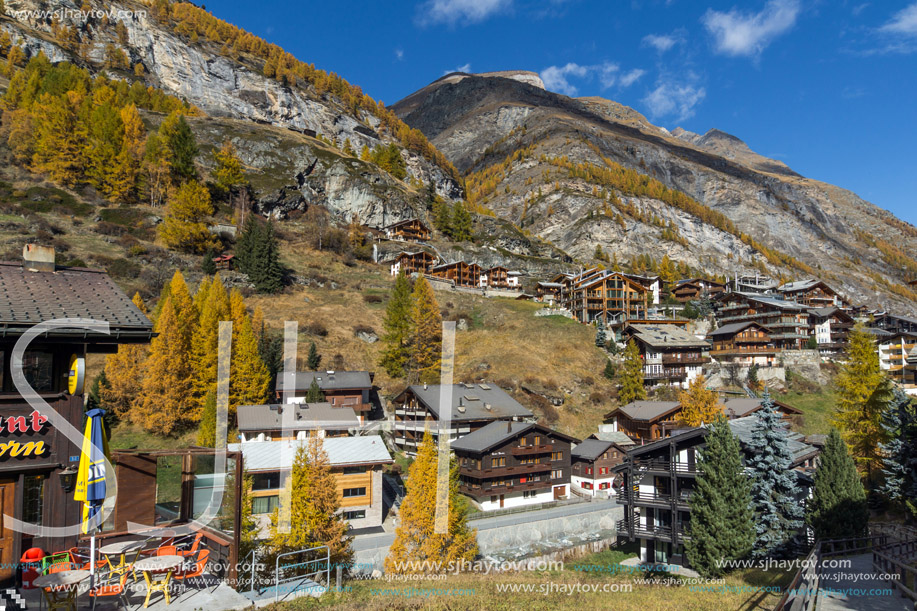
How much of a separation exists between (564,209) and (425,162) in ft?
183

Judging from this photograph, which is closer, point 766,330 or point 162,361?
point 162,361

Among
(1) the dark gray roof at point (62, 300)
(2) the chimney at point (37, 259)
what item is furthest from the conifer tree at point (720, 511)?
(2) the chimney at point (37, 259)

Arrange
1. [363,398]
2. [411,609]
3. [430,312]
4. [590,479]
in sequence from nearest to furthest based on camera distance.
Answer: [411,609]
[590,479]
[363,398]
[430,312]

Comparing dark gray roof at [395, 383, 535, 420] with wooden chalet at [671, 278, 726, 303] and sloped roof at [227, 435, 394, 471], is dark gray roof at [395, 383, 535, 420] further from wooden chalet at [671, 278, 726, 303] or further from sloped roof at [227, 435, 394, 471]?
wooden chalet at [671, 278, 726, 303]

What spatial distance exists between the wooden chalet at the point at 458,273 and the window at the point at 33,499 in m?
96.1

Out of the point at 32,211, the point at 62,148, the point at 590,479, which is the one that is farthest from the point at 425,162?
the point at 590,479

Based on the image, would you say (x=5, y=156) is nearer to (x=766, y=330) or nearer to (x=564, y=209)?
(x=766, y=330)

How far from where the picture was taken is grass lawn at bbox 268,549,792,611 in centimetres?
1341

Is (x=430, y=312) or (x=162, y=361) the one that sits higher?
(x=430, y=312)

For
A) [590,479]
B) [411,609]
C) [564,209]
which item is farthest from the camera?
[564,209]

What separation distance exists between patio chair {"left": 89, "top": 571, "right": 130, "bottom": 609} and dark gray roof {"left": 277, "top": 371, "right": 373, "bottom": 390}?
4149cm

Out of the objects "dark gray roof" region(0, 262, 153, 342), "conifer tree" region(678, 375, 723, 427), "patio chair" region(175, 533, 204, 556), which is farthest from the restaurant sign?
"conifer tree" region(678, 375, 723, 427)

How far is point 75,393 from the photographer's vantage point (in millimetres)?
13383

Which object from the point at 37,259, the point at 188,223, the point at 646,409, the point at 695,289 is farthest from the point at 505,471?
the point at 695,289
